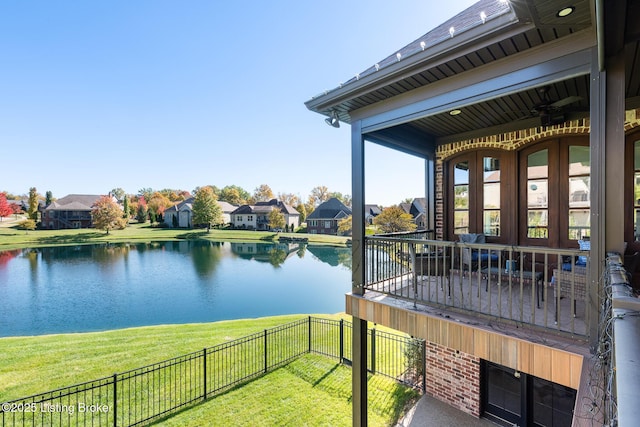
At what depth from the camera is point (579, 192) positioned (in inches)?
195

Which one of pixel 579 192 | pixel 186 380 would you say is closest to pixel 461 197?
pixel 579 192

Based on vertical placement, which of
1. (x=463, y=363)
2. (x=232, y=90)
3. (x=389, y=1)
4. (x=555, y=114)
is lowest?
(x=463, y=363)

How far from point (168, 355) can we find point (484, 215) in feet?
32.9

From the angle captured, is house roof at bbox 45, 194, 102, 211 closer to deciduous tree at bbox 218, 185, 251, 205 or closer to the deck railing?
deciduous tree at bbox 218, 185, 251, 205

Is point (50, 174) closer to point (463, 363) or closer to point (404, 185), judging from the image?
point (404, 185)

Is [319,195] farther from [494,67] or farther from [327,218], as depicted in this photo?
[494,67]

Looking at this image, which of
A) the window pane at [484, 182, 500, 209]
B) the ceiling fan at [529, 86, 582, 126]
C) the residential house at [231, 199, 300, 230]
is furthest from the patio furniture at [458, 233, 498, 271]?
the residential house at [231, 199, 300, 230]

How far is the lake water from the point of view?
15.7 meters

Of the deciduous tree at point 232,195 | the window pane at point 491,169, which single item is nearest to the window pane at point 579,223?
the window pane at point 491,169

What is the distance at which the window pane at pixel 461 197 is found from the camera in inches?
248

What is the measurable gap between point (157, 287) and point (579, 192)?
23239 millimetres

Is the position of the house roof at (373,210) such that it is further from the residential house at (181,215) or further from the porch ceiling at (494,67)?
the porch ceiling at (494,67)

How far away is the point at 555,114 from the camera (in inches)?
180

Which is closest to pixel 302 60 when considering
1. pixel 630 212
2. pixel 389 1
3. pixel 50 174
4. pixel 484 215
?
pixel 389 1
